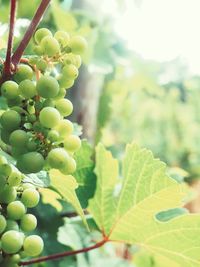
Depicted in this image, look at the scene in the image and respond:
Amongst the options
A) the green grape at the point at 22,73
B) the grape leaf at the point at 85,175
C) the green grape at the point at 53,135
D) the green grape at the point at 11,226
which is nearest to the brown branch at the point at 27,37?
the green grape at the point at 22,73

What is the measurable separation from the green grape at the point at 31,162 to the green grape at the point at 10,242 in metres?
0.08

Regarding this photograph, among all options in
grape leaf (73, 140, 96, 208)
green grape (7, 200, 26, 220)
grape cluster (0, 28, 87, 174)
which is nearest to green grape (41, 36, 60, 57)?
grape cluster (0, 28, 87, 174)

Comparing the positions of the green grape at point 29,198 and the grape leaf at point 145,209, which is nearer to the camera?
the green grape at point 29,198

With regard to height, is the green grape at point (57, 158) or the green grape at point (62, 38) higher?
the green grape at point (62, 38)

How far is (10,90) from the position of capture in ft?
2.19

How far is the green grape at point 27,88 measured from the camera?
663mm

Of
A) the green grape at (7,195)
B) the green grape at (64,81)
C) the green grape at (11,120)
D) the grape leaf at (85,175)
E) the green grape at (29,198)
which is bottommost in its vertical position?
the grape leaf at (85,175)

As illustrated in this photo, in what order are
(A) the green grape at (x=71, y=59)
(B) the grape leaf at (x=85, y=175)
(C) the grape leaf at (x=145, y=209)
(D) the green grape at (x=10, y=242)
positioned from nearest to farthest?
(D) the green grape at (x=10, y=242) < (A) the green grape at (x=71, y=59) < (C) the grape leaf at (x=145, y=209) < (B) the grape leaf at (x=85, y=175)

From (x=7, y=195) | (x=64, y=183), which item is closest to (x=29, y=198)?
(x=7, y=195)

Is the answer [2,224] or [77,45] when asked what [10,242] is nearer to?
[2,224]

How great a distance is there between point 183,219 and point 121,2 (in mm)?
1586

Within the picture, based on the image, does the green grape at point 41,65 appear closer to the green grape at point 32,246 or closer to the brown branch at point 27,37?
the brown branch at point 27,37

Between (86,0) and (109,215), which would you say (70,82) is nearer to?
(109,215)

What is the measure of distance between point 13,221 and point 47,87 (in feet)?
0.60
